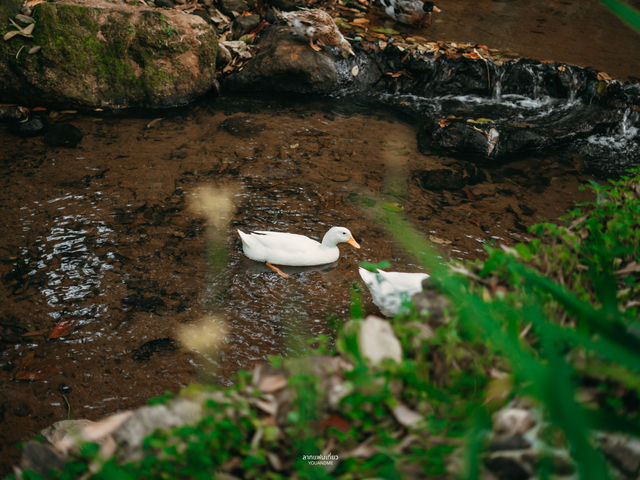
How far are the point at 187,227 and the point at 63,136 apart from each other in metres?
2.62

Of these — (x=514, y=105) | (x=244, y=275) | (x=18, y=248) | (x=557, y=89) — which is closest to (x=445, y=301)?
(x=244, y=275)

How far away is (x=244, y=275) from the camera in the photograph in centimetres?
392

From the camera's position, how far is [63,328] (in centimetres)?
330

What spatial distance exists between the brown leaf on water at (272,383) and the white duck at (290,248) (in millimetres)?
2275

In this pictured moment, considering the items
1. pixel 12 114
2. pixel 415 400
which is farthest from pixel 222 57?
pixel 415 400

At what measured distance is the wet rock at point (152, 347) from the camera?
10.3 ft

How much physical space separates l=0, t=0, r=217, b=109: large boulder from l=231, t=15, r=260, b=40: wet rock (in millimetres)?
1374

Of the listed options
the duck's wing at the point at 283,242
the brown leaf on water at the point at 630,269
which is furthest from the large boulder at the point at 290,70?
the brown leaf on water at the point at 630,269

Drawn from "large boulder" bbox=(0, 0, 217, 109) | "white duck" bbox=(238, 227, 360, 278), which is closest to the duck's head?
"white duck" bbox=(238, 227, 360, 278)

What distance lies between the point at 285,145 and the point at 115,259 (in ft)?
8.88

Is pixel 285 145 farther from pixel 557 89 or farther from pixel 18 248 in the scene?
pixel 557 89

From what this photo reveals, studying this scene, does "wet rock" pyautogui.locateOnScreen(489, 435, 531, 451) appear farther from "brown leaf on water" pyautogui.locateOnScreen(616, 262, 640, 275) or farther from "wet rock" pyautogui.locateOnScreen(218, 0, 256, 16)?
"wet rock" pyautogui.locateOnScreen(218, 0, 256, 16)

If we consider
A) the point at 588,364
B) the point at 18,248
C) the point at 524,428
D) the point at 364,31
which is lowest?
the point at 18,248

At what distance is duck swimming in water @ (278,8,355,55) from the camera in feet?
23.7
